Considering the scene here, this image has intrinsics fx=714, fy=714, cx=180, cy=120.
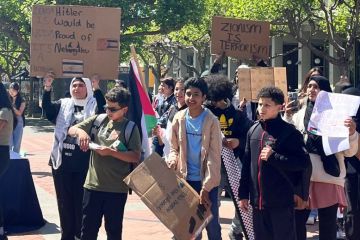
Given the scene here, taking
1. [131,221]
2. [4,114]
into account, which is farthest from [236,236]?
[4,114]

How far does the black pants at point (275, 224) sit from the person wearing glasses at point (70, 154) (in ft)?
6.73

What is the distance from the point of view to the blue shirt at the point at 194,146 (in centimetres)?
626

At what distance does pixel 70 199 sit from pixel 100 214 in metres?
1.01

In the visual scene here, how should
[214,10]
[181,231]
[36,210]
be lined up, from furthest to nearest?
[214,10] → [36,210] → [181,231]

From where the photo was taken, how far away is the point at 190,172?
6.30m

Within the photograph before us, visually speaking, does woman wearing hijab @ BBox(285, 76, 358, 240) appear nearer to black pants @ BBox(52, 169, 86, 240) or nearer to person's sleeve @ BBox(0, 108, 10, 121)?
black pants @ BBox(52, 169, 86, 240)

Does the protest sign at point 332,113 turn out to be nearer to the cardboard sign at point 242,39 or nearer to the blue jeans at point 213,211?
the blue jeans at point 213,211

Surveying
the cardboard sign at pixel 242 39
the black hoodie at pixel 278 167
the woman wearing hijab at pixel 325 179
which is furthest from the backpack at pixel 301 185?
the cardboard sign at pixel 242 39

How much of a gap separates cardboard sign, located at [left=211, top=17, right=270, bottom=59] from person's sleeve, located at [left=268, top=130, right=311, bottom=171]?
3937 mm

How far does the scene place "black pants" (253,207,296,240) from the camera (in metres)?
5.62

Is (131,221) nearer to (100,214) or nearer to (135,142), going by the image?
(100,214)

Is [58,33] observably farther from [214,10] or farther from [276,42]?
[276,42]

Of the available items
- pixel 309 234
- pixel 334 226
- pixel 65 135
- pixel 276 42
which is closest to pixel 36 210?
pixel 65 135

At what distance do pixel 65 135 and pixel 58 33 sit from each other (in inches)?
60.8
